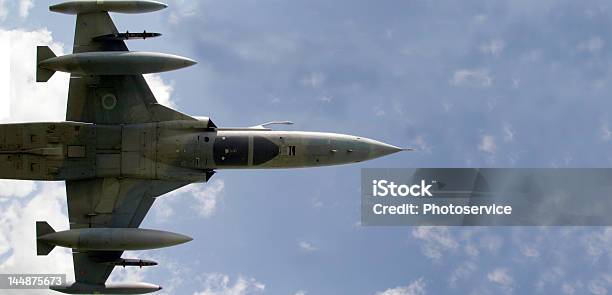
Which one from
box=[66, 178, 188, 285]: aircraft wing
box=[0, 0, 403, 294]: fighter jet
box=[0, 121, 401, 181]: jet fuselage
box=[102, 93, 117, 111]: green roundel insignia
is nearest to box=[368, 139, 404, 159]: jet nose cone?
box=[0, 0, 403, 294]: fighter jet

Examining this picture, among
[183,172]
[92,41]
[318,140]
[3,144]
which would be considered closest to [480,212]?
[318,140]

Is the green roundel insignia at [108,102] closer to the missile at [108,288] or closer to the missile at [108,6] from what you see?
the missile at [108,6]

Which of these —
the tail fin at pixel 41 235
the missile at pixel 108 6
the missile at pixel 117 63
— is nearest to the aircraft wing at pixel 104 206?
the tail fin at pixel 41 235

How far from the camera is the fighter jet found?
1134 inches

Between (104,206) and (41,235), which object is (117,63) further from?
(41,235)

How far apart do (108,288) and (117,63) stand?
832 centimetres

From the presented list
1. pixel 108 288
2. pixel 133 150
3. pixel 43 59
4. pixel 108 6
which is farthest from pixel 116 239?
pixel 108 6

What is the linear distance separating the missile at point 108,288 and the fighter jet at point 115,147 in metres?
0.04

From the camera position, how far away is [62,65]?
28.2m

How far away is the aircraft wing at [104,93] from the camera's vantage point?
96.8 feet

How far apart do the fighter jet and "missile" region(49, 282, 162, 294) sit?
0.12ft

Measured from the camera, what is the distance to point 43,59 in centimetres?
2856

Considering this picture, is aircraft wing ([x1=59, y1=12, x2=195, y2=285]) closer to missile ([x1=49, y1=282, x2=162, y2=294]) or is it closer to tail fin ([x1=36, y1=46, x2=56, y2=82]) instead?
missile ([x1=49, y1=282, x2=162, y2=294])

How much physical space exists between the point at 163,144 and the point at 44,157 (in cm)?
444
